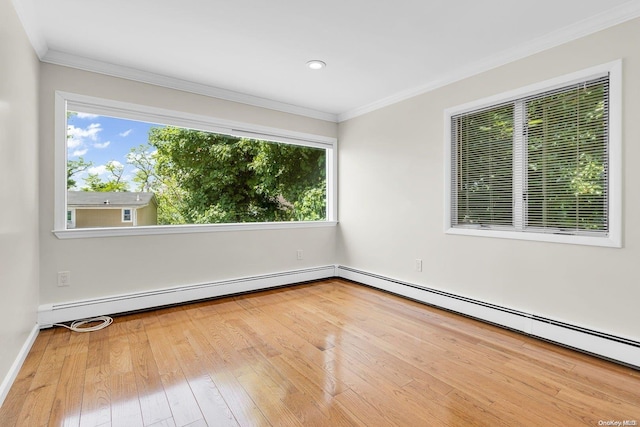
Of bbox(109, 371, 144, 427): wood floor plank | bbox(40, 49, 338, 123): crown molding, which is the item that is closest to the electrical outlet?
bbox(109, 371, 144, 427): wood floor plank

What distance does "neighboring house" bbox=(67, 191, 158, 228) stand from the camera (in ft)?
9.37

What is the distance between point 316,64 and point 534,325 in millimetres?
2832

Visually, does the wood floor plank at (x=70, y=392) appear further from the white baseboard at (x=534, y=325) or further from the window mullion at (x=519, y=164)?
the window mullion at (x=519, y=164)

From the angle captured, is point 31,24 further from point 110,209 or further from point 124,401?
point 124,401

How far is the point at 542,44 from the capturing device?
245 centimetres

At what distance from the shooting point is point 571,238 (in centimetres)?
233

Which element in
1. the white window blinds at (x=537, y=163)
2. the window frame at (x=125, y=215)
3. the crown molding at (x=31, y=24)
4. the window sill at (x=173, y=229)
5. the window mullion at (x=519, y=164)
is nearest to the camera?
the crown molding at (x=31, y=24)

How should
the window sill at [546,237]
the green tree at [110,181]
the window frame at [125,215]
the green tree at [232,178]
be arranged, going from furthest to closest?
the green tree at [232,178]
the window frame at [125,215]
the green tree at [110,181]
the window sill at [546,237]

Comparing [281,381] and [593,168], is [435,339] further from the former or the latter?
[593,168]

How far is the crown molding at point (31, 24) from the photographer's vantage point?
2012 millimetres

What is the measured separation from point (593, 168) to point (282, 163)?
315 centimetres

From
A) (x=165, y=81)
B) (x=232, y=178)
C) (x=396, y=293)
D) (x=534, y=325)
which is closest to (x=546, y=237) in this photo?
(x=534, y=325)

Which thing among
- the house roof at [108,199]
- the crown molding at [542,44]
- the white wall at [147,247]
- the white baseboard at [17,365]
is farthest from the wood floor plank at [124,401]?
the crown molding at [542,44]

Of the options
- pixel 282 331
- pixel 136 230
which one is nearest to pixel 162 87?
pixel 136 230
